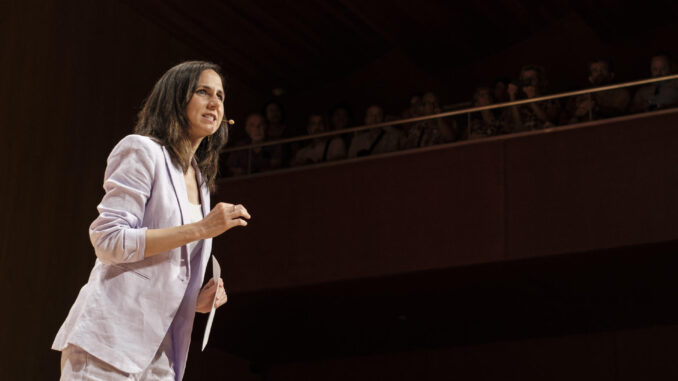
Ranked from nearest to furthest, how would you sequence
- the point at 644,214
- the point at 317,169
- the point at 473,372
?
the point at 644,214, the point at 317,169, the point at 473,372

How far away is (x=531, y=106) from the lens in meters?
6.79

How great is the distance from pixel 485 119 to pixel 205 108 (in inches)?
189

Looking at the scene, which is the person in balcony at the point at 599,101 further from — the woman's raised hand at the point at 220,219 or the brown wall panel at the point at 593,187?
the woman's raised hand at the point at 220,219

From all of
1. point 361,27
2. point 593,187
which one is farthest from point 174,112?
point 361,27

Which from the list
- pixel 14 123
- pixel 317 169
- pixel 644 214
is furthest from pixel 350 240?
pixel 14 123

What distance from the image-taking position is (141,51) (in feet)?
26.8

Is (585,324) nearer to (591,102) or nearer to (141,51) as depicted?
(591,102)

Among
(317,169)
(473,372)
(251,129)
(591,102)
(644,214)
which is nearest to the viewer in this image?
(644,214)

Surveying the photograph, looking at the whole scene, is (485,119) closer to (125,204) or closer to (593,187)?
(593,187)

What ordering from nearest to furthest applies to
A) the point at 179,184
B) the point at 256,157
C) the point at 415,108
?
the point at 179,184 → the point at 415,108 → the point at 256,157

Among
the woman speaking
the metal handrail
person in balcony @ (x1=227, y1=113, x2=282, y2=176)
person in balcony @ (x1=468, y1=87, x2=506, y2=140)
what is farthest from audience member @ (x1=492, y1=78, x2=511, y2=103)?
the woman speaking

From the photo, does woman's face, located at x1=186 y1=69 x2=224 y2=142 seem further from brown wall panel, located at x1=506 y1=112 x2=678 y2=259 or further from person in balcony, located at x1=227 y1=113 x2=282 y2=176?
person in balcony, located at x1=227 y1=113 x2=282 y2=176

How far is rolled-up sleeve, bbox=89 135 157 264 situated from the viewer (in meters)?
2.14

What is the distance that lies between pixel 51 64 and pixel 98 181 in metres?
0.91
